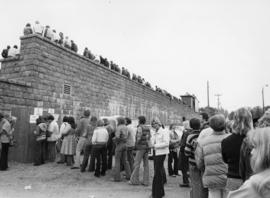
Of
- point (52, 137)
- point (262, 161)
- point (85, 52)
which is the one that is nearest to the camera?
point (262, 161)

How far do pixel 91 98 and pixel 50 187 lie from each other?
25.7 feet

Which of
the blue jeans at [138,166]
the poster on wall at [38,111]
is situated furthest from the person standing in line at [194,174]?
the poster on wall at [38,111]

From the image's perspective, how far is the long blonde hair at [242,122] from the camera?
2832 millimetres

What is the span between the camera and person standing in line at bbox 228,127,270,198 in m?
1.26

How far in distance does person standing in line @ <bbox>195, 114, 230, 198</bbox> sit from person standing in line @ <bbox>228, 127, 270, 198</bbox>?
1858 millimetres

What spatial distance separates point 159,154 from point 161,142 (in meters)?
0.28

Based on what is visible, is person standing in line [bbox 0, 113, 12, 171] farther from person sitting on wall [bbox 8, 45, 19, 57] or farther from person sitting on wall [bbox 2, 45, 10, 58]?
person sitting on wall [bbox 2, 45, 10, 58]

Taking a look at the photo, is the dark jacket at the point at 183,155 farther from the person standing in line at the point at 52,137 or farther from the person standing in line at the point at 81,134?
the person standing in line at the point at 52,137

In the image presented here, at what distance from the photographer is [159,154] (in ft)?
16.5

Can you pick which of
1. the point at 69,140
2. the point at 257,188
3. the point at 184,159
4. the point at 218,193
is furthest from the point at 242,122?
the point at 69,140

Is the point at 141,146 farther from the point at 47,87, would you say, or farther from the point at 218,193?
the point at 47,87

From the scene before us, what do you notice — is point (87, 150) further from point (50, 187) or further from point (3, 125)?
point (3, 125)

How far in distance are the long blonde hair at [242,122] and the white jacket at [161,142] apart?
7.64ft

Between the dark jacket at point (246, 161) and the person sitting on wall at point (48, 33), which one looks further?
the person sitting on wall at point (48, 33)
